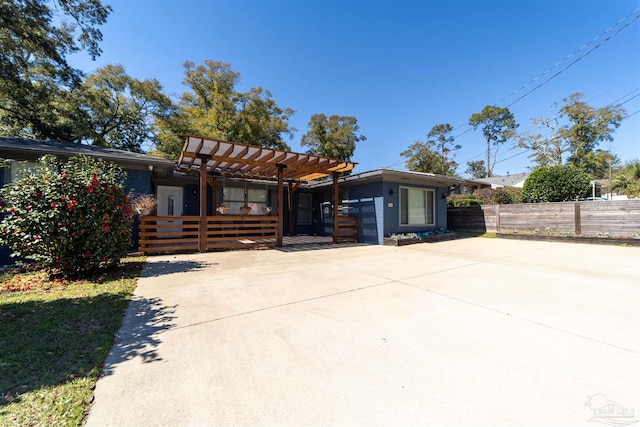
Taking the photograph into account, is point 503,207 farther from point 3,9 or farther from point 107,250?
point 3,9

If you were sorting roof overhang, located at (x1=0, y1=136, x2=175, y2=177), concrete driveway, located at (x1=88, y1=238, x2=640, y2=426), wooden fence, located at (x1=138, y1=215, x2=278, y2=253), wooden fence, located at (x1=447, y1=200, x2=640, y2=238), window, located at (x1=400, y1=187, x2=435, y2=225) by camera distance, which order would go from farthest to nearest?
window, located at (x1=400, y1=187, x2=435, y2=225)
wooden fence, located at (x1=447, y1=200, x2=640, y2=238)
wooden fence, located at (x1=138, y1=215, x2=278, y2=253)
roof overhang, located at (x1=0, y1=136, x2=175, y2=177)
concrete driveway, located at (x1=88, y1=238, x2=640, y2=426)

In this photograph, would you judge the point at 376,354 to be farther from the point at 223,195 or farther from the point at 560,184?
the point at 560,184

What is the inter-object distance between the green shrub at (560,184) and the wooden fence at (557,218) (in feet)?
5.11

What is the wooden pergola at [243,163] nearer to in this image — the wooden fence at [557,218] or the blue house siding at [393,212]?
the blue house siding at [393,212]

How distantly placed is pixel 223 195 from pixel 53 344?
29.9ft

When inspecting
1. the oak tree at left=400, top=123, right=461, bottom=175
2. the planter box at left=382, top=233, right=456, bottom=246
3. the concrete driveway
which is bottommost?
the concrete driveway

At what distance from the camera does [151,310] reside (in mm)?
3092

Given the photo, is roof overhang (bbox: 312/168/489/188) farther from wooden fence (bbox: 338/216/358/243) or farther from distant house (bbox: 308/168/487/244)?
wooden fence (bbox: 338/216/358/243)

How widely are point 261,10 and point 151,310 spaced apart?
10.2m

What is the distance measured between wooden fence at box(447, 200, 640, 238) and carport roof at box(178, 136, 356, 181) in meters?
7.43

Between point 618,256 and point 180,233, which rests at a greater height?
point 180,233

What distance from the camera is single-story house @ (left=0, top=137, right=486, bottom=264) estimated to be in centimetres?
711

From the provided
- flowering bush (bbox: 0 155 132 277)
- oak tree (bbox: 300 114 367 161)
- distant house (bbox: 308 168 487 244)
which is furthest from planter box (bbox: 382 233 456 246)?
oak tree (bbox: 300 114 367 161)

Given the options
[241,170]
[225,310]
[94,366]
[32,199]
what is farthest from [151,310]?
[241,170]
